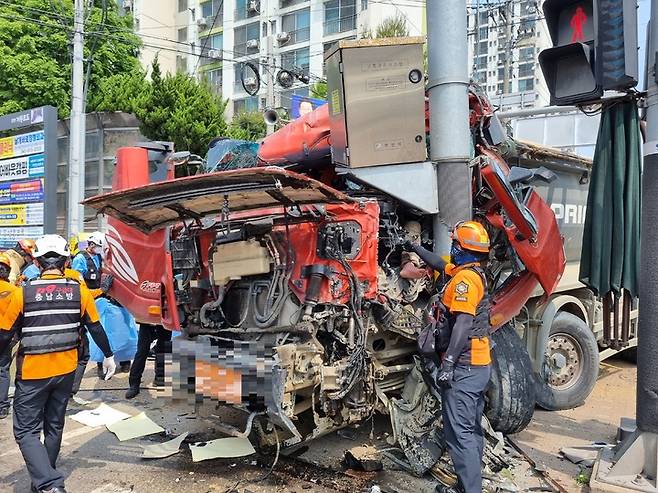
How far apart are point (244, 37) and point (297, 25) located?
4.31 metres

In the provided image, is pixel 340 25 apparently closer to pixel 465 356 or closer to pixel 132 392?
pixel 132 392

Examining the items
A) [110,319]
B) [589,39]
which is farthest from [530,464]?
[110,319]

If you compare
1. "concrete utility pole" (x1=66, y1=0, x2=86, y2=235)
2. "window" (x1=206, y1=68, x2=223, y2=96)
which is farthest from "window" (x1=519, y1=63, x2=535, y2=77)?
"concrete utility pole" (x1=66, y1=0, x2=86, y2=235)

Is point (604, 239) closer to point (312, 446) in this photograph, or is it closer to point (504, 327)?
point (504, 327)

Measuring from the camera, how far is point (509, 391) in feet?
15.1

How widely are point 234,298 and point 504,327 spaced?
2.35 m

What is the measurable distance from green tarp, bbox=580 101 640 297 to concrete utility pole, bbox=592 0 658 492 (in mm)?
319

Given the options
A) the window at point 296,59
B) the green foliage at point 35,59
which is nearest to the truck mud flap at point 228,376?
the green foliage at point 35,59

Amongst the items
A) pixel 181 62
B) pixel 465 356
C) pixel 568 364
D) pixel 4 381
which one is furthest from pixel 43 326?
pixel 181 62

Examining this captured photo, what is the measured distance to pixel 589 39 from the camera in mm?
4109

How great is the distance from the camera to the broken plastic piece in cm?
461

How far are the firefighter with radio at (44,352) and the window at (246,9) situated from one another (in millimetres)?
34443

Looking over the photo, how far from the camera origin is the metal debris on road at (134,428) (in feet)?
16.7

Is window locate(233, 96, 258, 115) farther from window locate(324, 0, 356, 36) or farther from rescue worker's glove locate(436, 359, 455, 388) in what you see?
rescue worker's glove locate(436, 359, 455, 388)
